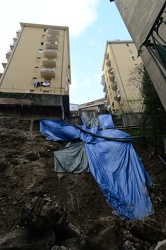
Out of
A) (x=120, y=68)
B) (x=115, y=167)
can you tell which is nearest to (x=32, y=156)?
(x=115, y=167)

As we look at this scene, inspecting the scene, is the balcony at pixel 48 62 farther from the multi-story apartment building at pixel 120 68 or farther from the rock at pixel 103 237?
the rock at pixel 103 237

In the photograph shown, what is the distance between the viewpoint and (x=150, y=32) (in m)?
3.68

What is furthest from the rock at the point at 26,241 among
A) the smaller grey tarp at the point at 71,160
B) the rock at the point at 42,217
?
the smaller grey tarp at the point at 71,160

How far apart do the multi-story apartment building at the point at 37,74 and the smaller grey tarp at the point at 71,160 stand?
15.1 feet

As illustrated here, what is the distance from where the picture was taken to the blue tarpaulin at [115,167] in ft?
18.9

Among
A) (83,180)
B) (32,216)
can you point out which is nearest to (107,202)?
(83,180)

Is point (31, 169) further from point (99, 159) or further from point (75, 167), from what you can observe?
point (99, 159)

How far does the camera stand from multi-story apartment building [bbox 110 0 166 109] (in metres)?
3.71

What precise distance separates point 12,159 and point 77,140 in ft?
12.4

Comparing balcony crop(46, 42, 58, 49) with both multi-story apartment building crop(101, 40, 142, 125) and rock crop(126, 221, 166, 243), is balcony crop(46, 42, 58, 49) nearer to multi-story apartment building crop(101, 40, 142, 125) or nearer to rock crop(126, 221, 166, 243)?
multi-story apartment building crop(101, 40, 142, 125)

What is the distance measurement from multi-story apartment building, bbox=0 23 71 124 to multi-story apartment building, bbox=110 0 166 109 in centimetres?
731

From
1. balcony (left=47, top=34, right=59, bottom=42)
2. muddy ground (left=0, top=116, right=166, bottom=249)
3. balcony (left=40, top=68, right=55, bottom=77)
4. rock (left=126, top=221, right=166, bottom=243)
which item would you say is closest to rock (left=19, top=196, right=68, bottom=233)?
rock (left=126, top=221, right=166, bottom=243)

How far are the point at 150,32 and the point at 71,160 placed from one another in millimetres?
6044

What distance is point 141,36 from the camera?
573 cm
